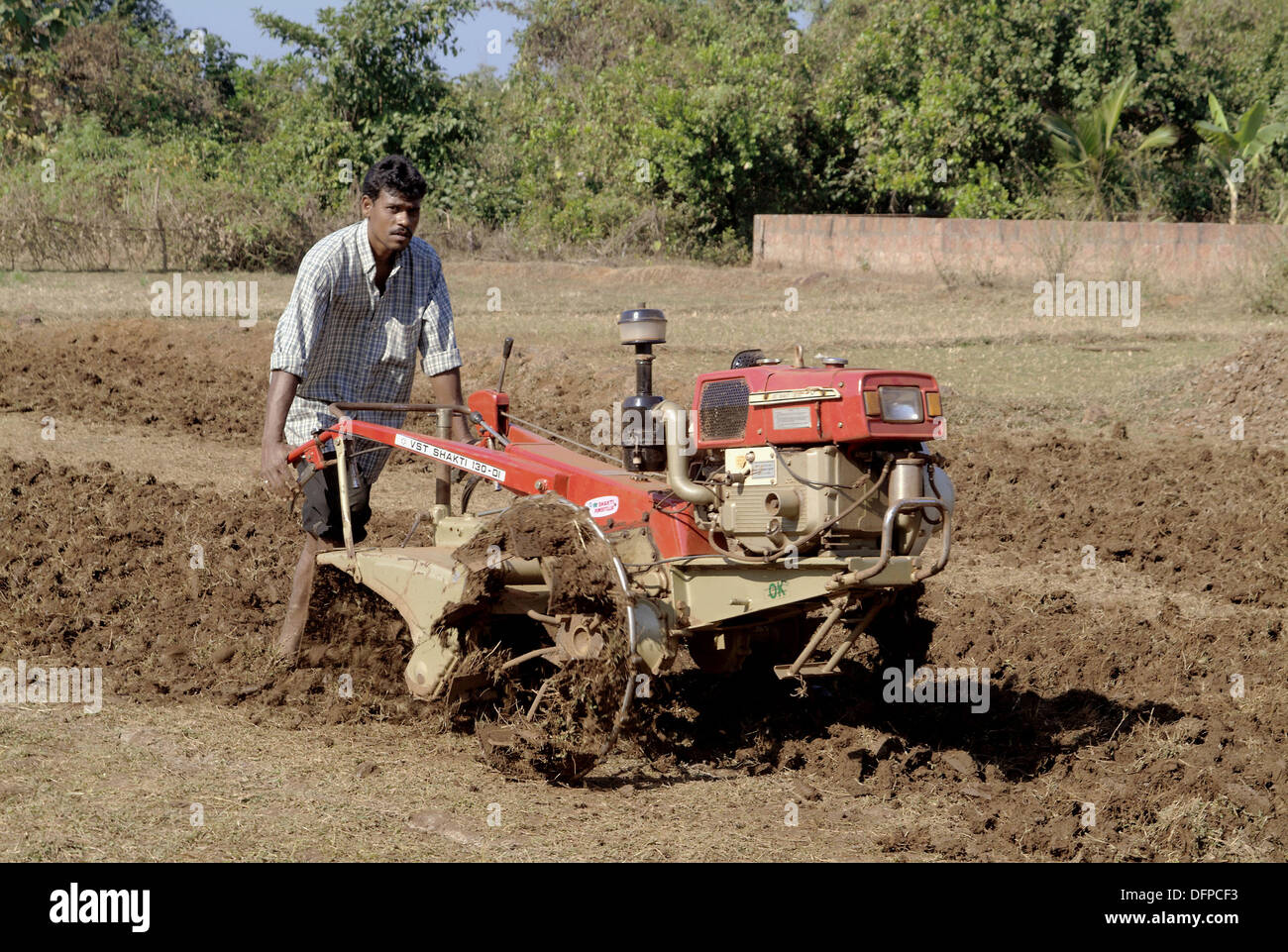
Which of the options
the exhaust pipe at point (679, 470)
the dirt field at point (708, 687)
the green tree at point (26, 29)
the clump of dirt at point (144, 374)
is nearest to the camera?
the dirt field at point (708, 687)

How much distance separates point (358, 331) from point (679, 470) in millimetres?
1411

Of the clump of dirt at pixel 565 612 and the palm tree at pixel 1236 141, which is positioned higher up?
the palm tree at pixel 1236 141

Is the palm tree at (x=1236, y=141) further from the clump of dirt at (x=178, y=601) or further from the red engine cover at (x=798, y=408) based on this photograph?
the red engine cover at (x=798, y=408)

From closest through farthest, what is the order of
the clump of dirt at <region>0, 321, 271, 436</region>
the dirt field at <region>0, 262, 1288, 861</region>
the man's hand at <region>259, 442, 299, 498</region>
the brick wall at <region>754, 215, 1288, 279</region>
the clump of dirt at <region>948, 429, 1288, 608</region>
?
the dirt field at <region>0, 262, 1288, 861</region>
the man's hand at <region>259, 442, 299, 498</region>
the clump of dirt at <region>948, 429, 1288, 608</region>
the clump of dirt at <region>0, 321, 271, 436</region>
the brick wall at <region>754, 215, 1288, 279</region>

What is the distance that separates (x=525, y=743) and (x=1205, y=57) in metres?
24.8

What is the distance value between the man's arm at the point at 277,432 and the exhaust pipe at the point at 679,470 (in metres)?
1.31

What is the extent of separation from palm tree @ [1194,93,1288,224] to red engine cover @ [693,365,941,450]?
65.7 feet

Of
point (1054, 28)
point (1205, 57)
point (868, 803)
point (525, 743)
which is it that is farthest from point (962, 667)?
point (1205, 57)

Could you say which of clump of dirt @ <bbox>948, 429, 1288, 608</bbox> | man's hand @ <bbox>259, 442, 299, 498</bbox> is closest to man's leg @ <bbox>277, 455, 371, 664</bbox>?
man's hand @ <bbox>259, 442, 299, 498</bbox>

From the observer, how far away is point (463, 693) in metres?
4.57

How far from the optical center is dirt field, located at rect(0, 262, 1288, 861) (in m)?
4.08

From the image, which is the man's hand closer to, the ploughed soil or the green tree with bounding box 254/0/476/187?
the ploughed soil

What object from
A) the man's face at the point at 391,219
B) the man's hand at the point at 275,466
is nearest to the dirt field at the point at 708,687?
the man's hand at the point at 275,466

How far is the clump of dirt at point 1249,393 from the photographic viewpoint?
420 inches
